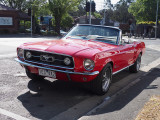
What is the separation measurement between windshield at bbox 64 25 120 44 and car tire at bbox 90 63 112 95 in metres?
0.98

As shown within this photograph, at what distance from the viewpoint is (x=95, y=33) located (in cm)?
570

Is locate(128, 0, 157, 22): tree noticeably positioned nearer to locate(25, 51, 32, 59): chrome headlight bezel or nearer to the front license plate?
locate(25, 51, 32, 59): chrome headlight bezel

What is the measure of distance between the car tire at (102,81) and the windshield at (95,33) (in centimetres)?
98

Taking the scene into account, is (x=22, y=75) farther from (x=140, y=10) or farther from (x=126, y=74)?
(x=140, y=10)

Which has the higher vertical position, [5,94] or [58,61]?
[58,61]

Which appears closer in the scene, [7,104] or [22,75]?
[7,104]

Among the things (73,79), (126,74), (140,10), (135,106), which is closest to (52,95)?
(73,79)

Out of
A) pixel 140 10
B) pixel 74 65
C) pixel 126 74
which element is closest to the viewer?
pixel 74 65

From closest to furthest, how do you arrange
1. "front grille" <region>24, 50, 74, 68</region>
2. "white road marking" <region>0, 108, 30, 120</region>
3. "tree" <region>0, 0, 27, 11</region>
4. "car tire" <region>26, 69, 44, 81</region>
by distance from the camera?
"white road marking" <region>0, 108, 30, 120</region>, "front grille" <region>24, 50, 74, 68</region>, "car tire" <region>26, 69, 44, 81</region>, "tree" <region>0, 0, 27, 11</region>

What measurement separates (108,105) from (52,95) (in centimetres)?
122

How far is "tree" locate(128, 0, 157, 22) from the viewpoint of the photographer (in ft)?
181

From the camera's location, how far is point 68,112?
147 inches

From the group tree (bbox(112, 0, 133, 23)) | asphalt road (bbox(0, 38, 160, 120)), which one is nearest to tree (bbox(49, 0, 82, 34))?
asphalt road (bbox(0, 38, 160, 120))

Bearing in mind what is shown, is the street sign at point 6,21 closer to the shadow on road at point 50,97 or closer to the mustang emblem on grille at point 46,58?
the shadow on road at point 50,97
